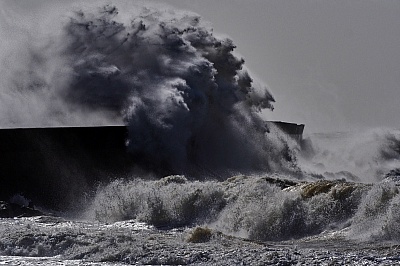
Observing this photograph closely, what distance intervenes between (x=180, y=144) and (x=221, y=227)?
407 inches

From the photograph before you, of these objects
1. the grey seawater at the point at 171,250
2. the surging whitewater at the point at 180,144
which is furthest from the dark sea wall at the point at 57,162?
the grey seawater at the point at 171,250

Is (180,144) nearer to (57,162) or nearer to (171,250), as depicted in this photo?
(57,162)

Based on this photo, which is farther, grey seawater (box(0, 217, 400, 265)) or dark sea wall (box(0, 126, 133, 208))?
dark sea wall (box(0, 126, 133, 208))

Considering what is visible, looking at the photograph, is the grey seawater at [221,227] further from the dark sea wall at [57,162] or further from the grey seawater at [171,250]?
the dark sea wall at [57,162]

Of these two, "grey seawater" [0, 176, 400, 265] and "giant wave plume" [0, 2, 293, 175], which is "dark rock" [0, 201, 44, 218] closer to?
"grey seawater" [0, 176, 400, 265]

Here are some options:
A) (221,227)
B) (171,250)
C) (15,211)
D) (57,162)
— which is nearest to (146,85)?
(57,162)

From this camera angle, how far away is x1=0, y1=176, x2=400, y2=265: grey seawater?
1224 cm

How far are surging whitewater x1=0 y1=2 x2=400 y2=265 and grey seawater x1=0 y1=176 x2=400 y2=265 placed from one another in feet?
0.13

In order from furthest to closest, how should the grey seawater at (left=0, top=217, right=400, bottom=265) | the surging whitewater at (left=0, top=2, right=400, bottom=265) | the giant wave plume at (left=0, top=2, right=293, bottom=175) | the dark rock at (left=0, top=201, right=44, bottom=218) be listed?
the giant wave plume at (left=0, top=2, right=293, bottom=175), the dark rock at (left=0, top=201, right=44, bottom=218), the surging whitewater at (left=0, top=2, right=400, bottom=265), the grey seawater at (left=0, top=217, right=400, bottom=265)


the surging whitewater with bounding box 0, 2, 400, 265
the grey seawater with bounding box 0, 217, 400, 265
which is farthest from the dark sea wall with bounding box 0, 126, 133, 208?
the grey seawater with bounding box 0, 217, 400, 265

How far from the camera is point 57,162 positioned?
23.4m

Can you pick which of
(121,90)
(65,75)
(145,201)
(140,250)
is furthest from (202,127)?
(140,250)

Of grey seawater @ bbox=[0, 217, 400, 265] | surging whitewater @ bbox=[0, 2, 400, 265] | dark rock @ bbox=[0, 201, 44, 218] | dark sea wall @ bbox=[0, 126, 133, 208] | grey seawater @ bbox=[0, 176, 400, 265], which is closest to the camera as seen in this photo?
grey seawater @ bbox=[0, 217, 400, 265]

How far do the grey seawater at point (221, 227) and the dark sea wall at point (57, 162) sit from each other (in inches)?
65.3
